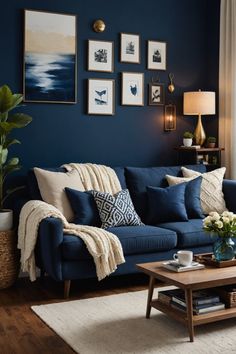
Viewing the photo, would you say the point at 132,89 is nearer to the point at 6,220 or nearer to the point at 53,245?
the point at 6,220

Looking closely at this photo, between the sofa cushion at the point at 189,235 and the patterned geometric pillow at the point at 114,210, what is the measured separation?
32 centimetres

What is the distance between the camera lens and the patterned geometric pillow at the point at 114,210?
14.4ft

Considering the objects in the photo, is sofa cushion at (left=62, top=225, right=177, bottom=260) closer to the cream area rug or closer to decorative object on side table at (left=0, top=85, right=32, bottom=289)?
the cream area rug

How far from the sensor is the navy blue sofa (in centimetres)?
388

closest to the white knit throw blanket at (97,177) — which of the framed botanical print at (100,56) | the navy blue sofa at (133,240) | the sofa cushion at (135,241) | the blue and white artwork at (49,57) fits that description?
the navy blue sofa at (133,240)

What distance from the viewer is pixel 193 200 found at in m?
4.90

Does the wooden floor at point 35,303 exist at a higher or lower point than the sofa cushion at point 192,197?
lower

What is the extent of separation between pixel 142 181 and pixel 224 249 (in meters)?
1.63

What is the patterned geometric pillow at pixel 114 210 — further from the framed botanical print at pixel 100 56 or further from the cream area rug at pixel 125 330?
the framed botanical print at pixel 100 56

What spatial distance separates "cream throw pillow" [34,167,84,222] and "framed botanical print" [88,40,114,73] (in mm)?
1271

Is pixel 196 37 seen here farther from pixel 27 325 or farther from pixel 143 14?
pixel 27 325

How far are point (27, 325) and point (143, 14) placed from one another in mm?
3487

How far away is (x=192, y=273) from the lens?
10.7 ft

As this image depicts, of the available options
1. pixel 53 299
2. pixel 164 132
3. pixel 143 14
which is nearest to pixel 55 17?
pixel 143 14
